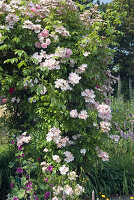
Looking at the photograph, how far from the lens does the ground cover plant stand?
7.93 feet

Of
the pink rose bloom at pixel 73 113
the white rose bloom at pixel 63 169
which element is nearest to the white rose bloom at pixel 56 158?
the white rose bloom at pixel 63 169

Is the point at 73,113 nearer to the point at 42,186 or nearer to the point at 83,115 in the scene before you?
the point at 83,115

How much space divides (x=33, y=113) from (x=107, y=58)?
1186 millimetres

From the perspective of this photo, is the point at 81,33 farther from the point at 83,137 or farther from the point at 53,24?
the point at 83,137

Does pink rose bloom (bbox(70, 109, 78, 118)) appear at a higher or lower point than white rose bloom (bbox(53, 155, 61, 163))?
higher

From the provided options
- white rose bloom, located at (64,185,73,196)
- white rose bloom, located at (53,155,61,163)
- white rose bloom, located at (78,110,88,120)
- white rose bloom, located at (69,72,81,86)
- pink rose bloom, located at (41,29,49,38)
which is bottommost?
white rose bloom, located at (64,185,73,196)

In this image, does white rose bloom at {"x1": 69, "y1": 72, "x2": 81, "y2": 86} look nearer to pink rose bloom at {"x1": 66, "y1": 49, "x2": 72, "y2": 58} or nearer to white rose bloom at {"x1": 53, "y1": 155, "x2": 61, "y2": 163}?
pink rose bloom at {"x1": 66, "y1": 49, "x2": 72, "y2": 58}

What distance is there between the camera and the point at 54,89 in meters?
2.42

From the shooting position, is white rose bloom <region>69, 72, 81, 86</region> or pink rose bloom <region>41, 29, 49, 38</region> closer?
white rose bloom <region>69, 72, 81, 86</region>

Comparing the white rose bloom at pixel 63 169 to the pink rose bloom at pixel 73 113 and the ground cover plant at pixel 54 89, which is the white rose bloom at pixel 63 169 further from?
the pink rose bloom at pixel 73 113

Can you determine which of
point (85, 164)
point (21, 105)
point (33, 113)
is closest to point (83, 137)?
point (85, 164)

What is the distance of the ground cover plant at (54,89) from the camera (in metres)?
2.42

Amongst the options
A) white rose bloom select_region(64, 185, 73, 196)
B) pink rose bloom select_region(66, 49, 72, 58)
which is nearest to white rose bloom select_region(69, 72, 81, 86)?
pink rose bloom select_region(66, 49, 72, 58)

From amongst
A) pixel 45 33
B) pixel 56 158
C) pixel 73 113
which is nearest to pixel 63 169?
pixel 56 158
